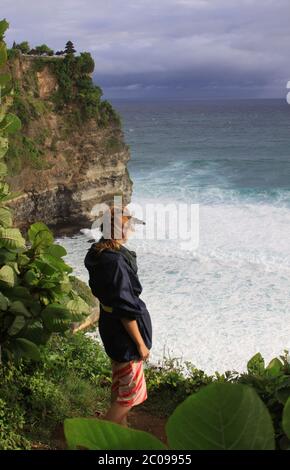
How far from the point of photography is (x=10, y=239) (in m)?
3.80

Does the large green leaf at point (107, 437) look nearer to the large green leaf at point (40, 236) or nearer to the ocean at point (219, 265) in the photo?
the large green leaf at point (40, 236)

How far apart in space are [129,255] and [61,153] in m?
21.6

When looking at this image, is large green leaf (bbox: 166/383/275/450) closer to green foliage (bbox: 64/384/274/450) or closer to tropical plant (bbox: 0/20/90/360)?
green foliage (bbox: 64/384/274/450)

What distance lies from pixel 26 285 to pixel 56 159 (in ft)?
68.1

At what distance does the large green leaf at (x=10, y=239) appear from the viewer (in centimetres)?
377

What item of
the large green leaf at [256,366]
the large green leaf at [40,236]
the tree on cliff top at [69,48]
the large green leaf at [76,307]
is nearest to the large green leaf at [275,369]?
the large green leaf at [256,366]

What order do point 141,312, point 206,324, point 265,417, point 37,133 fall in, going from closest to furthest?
point 265,417, point 141,312, point 206,324, point 37,133

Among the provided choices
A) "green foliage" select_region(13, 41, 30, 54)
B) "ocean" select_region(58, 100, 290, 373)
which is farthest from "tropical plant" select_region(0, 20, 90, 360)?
"green foliage" select_region(13, 41, 30, 54)

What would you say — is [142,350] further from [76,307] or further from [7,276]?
[7,276]

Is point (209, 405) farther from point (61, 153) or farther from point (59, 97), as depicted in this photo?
point (59, 97)

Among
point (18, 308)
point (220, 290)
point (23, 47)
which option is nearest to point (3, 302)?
point (18, 308)

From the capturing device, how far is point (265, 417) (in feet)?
1.57

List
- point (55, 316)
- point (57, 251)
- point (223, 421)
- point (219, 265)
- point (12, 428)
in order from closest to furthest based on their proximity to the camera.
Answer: point (223, 421) < point (12, 428) < point (55, 316) < point (57, 251) < point (219, 265)

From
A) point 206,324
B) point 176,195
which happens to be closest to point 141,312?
point 206,324
